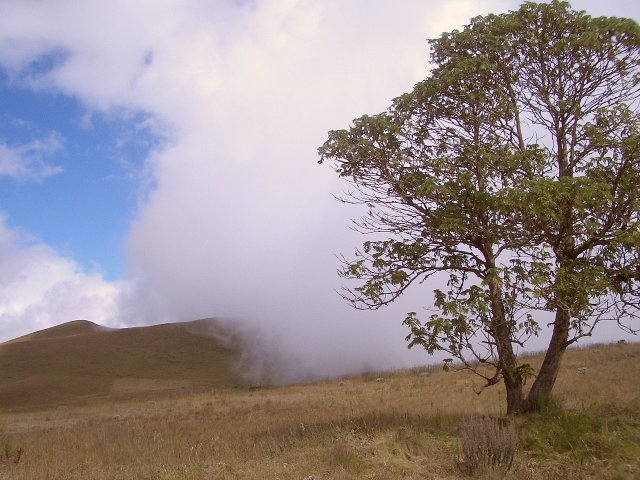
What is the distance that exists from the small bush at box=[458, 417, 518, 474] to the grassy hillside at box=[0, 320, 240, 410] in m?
28.8

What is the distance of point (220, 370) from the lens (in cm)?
4300

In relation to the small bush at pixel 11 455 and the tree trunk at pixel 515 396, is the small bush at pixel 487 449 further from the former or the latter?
the small bush at pixel 11 455

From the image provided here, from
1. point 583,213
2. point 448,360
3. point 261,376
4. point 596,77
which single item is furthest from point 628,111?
point 261,376

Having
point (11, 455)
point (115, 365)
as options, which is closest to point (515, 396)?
point (11, 455)

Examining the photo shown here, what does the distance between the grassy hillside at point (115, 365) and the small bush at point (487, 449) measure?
2879 cm

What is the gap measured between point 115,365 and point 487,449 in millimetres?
40351

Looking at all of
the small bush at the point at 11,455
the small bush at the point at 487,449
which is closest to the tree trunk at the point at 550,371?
the small bush at the point at 487,449

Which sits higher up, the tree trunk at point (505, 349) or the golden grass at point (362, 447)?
the tree trunk at point (505, 349)

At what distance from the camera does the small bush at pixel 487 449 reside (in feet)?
21.9

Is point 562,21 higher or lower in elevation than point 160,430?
higher

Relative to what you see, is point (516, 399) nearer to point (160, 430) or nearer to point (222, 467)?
point (222, 467)

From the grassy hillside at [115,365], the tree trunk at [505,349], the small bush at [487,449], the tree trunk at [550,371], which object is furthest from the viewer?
the grassy hillside at [115,365]

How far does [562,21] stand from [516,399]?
286 inches

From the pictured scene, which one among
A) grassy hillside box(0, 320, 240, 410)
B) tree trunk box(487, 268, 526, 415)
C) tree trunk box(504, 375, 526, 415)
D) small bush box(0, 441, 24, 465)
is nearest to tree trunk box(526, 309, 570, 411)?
tree trunk box(504, 375, 526, 415)
